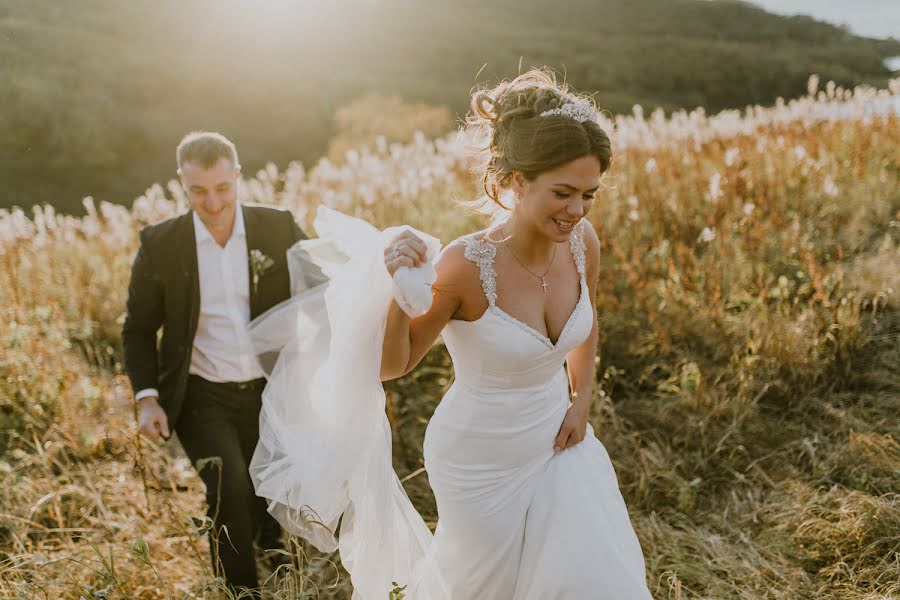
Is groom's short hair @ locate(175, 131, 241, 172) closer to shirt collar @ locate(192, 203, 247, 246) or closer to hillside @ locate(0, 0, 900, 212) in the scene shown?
shirt collar @ locate(192, 203, 247, 246)

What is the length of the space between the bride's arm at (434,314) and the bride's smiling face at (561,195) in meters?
0.28

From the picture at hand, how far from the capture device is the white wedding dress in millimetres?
2375

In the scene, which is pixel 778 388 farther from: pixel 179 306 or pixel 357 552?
pixel 179 306

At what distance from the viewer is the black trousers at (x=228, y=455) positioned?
3.17 m

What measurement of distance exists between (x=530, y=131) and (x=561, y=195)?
0.75 ft

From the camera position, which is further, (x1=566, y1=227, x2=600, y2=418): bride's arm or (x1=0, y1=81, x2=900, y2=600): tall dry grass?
(x1=0, y1=81, x2=900, y2=600): tall dry grass

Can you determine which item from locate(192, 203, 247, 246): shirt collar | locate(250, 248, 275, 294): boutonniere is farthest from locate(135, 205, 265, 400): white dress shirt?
locate(250, 248, 275, 294): boutonniere

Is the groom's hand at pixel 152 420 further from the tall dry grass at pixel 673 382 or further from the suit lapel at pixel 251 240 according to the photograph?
the suit lapel at pixel 251 240

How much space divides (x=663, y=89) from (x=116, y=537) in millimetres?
37320

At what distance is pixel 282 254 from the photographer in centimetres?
373

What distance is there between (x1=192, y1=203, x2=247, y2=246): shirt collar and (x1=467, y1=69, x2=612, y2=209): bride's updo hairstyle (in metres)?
1.61

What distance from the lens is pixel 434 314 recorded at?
2.35 metres

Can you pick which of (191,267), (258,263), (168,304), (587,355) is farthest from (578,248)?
→ (168,304)

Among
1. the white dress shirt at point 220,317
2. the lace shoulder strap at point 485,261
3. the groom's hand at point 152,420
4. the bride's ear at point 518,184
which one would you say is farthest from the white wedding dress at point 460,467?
the white dress shirt at point 220,317
